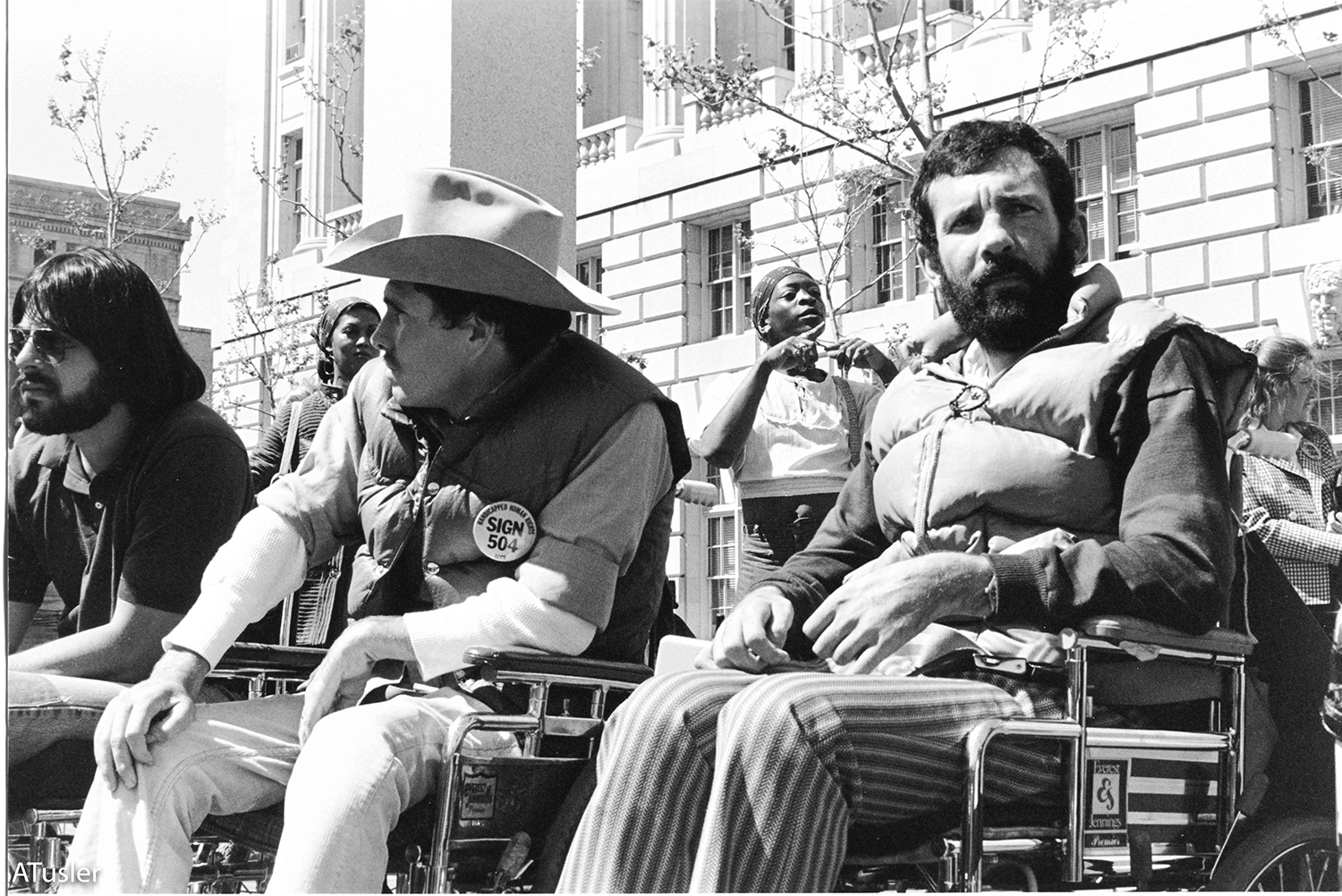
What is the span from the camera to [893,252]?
15.6 metres

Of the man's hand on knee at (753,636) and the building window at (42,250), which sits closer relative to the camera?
the man's hand on knee at (753,636)

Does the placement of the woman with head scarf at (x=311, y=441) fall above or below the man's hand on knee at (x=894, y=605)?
above

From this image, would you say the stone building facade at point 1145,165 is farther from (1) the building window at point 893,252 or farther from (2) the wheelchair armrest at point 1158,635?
→ (2) the wheelchair armrest at point 1158,635

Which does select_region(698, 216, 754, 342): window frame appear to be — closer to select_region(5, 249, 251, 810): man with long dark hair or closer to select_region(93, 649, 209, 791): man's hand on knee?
select_region(5, 249, 251, 810): man with long dark hair

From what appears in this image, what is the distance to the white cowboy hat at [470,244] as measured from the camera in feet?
11.4

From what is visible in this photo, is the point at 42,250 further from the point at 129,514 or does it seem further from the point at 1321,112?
the point at 1321,112

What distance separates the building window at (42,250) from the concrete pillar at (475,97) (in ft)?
5.24

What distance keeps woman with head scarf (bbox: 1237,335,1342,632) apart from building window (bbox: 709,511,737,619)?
10.1 meters

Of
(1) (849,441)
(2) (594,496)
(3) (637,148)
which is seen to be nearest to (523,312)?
(2) (594,496)

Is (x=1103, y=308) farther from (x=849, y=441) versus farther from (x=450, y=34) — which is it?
(x=849, y=441)

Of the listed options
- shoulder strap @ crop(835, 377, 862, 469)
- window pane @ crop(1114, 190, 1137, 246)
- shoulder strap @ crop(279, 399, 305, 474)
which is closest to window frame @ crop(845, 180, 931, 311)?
window pane @ crop(1114, 190, 1137, 246)

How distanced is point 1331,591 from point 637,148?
17.4m

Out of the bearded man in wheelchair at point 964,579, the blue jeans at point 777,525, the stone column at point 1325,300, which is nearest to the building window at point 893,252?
the stone column at point 1325,300

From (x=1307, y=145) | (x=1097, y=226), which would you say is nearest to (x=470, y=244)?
(x=1097, y=226)
